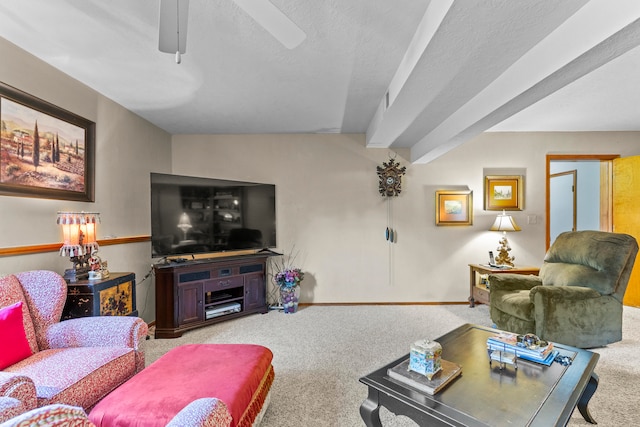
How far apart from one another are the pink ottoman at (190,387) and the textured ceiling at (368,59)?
6.38 ft

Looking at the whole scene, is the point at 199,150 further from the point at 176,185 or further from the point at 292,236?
the point at 292,236

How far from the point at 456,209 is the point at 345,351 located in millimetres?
2568

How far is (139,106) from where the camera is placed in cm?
314

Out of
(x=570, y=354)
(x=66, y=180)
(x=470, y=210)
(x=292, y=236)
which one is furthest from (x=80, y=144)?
(x=470, y=210)

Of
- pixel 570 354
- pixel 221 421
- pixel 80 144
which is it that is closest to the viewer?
pixel 221 421

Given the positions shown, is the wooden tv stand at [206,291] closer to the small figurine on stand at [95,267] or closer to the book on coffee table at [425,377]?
the small figurine on stand at [95,267]

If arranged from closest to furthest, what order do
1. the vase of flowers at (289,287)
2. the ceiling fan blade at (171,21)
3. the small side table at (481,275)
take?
the ceiling fan blade at (171,21) → the small side table at (481,275) → the vase of flowers at (289,287)

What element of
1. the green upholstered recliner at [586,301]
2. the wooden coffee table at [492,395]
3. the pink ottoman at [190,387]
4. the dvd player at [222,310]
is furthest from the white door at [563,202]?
the pink ottoman at [190,387]

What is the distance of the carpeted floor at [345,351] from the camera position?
6.05ft

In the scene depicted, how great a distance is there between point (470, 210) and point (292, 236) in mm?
2479

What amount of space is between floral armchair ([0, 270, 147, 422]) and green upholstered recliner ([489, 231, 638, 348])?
3043 millimetres

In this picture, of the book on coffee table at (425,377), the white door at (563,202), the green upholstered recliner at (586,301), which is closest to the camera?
the book on coffee table at (425,377)

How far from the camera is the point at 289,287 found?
3.80 metres

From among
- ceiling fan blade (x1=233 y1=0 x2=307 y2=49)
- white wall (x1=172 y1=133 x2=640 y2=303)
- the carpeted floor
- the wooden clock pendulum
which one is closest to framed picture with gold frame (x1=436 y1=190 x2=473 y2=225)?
white wall (x1=172 y1=133 x2=640 y2=303)
